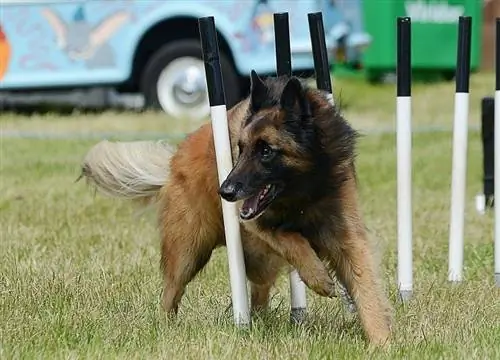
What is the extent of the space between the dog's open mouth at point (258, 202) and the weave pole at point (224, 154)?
19 centimetres

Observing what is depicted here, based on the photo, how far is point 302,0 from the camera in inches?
562

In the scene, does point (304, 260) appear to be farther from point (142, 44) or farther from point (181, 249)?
point (142, 44)

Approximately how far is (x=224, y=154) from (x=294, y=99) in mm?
394

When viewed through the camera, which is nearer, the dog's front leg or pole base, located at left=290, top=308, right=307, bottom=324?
the dog's front leg

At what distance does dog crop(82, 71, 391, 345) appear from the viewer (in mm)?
4836

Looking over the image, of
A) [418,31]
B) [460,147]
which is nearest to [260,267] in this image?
[460,147]

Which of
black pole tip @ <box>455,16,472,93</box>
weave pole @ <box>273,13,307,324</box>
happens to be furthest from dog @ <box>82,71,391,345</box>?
black pole tip @ <box>455,16,472,93</box>

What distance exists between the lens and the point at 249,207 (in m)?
4.84

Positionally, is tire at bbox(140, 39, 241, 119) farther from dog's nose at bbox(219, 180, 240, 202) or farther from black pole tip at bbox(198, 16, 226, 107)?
dog's nose at bbox(219, 180, 240, 202)

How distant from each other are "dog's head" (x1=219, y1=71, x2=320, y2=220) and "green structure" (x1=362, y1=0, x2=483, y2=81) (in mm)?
13094

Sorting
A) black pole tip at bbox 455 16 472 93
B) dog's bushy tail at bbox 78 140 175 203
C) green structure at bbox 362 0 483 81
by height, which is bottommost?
green structure at bbox 362 0 483 81

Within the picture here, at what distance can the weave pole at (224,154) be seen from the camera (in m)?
5.00

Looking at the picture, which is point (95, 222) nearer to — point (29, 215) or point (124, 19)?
point (29, 215)

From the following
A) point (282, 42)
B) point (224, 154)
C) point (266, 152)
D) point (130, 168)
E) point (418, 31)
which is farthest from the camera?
point (418, 31)
